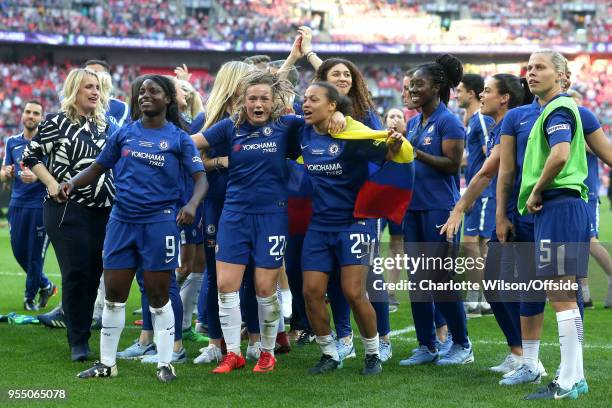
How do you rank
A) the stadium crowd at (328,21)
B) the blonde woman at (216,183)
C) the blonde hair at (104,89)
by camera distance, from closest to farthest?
the blonde woman at (216,183) → the blonde hair at (104,89) → the stadium crowd at (328,21)

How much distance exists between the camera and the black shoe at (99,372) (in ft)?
20.7

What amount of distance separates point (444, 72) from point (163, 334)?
2806mm

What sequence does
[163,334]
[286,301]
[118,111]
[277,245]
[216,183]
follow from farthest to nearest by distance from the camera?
1. [286,301]
2. [118,111]
3. [216,183]
4. [277,245]
5. [163,334]

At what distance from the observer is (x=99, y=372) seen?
6.30 m

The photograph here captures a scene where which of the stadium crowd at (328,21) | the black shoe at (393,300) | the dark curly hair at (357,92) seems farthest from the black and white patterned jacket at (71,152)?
the stadium crowd at (328,21)

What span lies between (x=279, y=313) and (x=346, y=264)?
665 mm

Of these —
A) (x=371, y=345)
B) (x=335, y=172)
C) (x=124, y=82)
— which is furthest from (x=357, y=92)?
(x=124, y=82)

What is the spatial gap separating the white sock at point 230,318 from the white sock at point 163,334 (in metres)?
0.42

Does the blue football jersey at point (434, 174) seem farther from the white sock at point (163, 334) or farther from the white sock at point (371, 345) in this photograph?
the white sock at point (163, 334)

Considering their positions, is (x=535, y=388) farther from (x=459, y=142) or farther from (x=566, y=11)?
(x=566, y=11)

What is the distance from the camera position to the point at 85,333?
277 inches

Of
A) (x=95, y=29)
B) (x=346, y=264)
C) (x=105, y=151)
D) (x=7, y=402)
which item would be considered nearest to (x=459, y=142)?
(x=346, y=264)

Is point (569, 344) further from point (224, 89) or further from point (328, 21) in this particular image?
point (328, 21)

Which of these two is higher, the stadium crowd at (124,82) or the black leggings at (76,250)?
the black leggings at (76,250)
